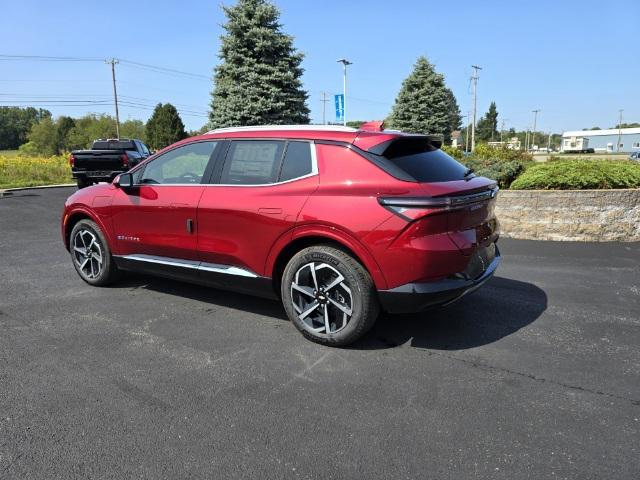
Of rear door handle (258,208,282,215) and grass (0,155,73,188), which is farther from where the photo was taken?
grass (0,155,73,188)

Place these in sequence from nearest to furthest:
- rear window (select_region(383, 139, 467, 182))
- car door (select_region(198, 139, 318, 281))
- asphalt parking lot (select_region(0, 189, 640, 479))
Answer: asphalt parking lot (select_region(0, 189, 640, 479)) < rear window (select_region(383, 139, 467, 182)) < car door (select_region(198, 139, 318, 281))

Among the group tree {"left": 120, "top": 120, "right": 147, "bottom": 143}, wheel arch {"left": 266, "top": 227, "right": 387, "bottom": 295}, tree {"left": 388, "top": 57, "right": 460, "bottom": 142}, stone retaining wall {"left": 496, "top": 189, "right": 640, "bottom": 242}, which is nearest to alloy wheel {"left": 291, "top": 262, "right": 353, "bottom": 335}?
wheel arch {"left": 266, "top": 227, "right": 387, "bottom": 295}

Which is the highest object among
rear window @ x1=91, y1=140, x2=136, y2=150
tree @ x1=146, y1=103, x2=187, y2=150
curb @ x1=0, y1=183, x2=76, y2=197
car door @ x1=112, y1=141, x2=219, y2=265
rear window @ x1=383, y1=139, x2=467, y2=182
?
tree @ x1=146, y1=103, x2=187, y2=150

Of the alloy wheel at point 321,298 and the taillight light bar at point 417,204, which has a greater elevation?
the taillight light bar at point 417,204

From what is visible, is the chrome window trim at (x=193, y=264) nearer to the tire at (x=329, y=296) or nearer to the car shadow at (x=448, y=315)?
the tire at (x=329, y=296)

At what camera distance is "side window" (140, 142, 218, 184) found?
14.6ft

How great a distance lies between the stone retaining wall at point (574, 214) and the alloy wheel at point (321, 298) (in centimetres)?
532

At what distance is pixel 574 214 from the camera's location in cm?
766

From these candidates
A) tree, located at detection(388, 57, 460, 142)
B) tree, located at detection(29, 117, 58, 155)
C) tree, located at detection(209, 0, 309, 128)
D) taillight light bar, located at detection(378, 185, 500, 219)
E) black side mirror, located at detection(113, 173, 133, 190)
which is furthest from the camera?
tree, located at detection(29, 117, 58, 155)

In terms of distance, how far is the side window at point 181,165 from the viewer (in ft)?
14.6

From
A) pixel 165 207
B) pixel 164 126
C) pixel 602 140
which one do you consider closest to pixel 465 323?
pixel 165 207

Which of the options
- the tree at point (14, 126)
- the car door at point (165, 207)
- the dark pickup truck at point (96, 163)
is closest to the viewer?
the car door at point (165, 207)

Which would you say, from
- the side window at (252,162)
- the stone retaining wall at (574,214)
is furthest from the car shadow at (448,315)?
the stone retaining wall at (574,214)

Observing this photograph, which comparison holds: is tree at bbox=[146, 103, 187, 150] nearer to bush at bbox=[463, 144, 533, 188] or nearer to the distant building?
bush at bbox=[463, 144, 533, 188]
